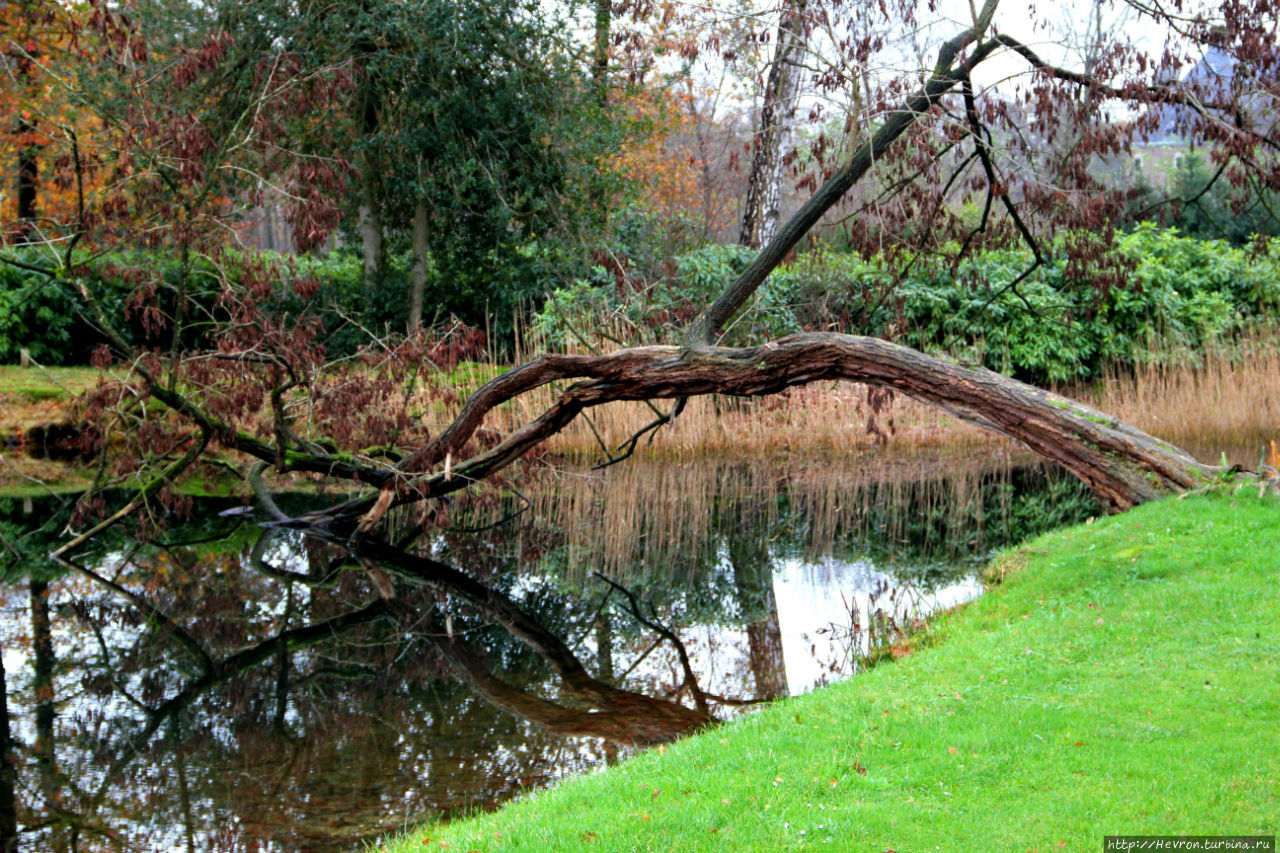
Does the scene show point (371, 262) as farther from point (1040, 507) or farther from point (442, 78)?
point (1040, 507)

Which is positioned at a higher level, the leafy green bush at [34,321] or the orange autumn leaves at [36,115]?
the orange autumn leaves at [36,115]

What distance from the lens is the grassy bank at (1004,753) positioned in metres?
3.13

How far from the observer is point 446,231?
1612 cm

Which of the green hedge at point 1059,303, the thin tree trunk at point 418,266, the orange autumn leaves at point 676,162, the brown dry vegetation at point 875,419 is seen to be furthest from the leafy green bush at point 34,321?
the orange autumn leaves at point 676,162

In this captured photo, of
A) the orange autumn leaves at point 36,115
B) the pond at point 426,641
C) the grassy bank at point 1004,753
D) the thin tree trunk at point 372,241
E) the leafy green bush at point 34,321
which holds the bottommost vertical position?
the pond at point 426,641

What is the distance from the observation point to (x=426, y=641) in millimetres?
7008

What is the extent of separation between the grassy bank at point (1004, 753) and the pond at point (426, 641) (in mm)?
977

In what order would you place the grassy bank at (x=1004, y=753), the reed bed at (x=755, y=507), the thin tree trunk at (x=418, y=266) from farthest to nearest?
1. the thin tree trunk at (x=418, y=266)
2. the reed bed at (x=755, y=507)
3. the grassy bank at (x=1004, y=753)

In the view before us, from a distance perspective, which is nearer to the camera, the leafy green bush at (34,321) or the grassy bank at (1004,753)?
the grassy bank at (1004,753)

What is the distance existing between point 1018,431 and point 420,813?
452cm

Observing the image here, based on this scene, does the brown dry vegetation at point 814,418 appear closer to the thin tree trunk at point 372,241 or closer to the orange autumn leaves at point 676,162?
the thin tree trunk at point 372,241

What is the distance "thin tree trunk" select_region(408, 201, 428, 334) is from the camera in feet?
53.1

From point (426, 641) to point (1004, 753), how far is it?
169 inches

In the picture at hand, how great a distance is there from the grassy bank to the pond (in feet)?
3.21
